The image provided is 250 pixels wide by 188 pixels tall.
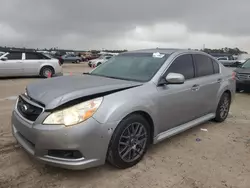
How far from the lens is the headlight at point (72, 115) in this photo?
2.78 m

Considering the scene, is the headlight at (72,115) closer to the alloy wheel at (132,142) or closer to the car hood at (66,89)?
the car hood at (66,89)

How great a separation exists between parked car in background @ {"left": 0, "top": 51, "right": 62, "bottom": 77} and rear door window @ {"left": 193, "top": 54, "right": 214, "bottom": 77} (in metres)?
10.2

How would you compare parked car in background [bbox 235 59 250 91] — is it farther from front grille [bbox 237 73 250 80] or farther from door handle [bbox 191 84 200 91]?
door handle [bbox 191 84 200 91]

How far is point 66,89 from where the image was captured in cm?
315

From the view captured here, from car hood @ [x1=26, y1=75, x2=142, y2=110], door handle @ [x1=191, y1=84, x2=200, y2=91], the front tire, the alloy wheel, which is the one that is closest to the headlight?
car hood @ [x1=26, y1=75, x2=142, y2=110]

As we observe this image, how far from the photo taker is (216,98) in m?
5.10

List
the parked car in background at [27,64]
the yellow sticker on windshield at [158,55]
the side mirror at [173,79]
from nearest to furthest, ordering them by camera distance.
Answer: the side mirror at [173,79]
the yellow sticker on windshield at [158,55]
the parked car in background at [27,64]

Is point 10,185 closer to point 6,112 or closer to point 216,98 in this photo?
point 6,112

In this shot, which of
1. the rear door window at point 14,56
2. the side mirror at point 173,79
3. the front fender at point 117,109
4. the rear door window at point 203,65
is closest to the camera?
the front fender at point 117,109

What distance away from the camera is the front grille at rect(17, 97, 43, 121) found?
9.67ft

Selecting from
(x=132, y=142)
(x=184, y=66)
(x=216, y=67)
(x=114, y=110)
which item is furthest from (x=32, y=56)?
(x=114, y=110)

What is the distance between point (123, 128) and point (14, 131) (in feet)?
4.90

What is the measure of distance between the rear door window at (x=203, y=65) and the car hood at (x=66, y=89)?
5.51 feet

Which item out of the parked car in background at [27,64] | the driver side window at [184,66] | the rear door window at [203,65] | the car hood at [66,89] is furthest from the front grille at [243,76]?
the parked car in background at [27,64]
